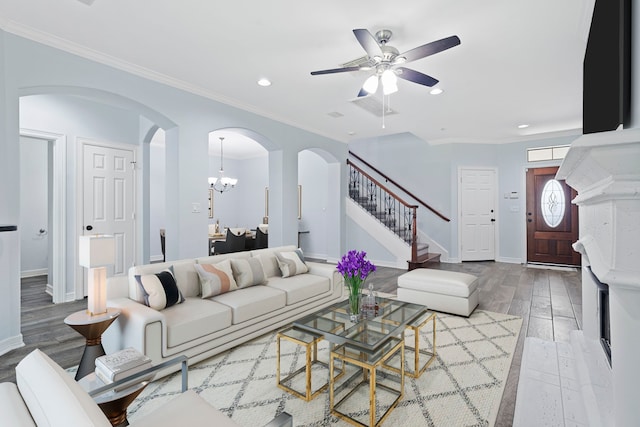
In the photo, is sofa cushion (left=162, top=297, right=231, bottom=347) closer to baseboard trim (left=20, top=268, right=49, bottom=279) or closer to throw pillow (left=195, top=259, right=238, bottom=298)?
throw pillow (left=195, top=259, right=238, bottom=298)

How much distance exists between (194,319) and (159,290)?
42 centimetres

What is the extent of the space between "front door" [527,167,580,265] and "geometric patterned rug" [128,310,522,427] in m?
4.60

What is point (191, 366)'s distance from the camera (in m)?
2.53

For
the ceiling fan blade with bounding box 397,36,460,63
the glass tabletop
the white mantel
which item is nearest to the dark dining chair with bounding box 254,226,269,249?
the glass tabletop

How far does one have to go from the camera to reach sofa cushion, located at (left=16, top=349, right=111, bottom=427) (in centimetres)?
78

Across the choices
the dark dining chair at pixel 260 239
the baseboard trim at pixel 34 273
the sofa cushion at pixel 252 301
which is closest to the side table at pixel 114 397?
the sofa cushion at pixel 252 301

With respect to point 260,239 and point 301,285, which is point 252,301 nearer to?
point 301,285

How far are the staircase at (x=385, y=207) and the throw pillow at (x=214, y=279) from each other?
14.6 ft

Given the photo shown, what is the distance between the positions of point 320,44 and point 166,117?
2.16 m

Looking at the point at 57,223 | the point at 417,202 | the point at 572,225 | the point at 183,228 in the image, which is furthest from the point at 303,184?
the point at 572,225

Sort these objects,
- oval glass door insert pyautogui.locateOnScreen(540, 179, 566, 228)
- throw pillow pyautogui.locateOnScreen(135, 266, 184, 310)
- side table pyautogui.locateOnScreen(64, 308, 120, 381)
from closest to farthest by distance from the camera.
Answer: side table pyautogui.locateOnScreen(64, 308, 120, 381), throw pillow pyautogui.locateOnScreen(135, 266, 184, 310), oval glass door insert pyautogui.locateOnScreen(540, 179, 566, 228)

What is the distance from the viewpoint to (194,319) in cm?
252

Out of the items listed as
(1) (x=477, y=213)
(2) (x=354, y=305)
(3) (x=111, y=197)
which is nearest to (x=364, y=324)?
(2) (x=354, y=305)

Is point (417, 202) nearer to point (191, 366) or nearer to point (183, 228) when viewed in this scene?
point (183, 228)
